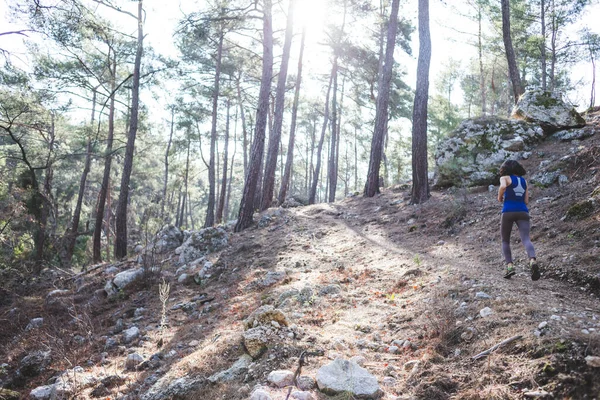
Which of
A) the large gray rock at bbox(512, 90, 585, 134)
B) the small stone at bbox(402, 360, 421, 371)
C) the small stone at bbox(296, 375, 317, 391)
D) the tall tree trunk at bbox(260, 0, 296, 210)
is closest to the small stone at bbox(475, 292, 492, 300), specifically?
the small stone at bbox(402, 360, 421, 371)

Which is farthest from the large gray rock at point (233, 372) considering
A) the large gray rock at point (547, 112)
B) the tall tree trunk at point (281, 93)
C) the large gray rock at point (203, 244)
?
the large gray rock at point (547, 112)

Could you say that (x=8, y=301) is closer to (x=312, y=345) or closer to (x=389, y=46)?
(x=312, y=345)

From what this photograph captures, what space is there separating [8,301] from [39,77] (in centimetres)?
737

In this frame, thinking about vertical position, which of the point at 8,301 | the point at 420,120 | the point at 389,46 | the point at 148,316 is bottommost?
the point at 8,301

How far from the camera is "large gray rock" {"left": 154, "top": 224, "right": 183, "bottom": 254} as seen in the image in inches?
422

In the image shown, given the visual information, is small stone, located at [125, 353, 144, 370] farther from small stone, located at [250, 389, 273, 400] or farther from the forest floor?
small stone, located at [250, 389, 273, 400]

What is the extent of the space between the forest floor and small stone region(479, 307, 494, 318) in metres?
0.03

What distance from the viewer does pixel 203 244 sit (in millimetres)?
9422

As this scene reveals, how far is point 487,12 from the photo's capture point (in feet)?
54.6

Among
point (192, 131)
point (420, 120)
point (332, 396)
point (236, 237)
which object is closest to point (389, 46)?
point (420, 120)

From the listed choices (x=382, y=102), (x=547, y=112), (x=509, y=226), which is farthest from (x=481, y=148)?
(x=509, y=226)

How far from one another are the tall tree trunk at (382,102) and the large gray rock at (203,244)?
622 cm

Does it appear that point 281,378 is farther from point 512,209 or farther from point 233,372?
point 512,209

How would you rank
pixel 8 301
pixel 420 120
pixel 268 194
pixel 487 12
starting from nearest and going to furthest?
1. pixel 8 301
2. pixel 420 120
3. pixel 268 194
4. pixel 487 12
